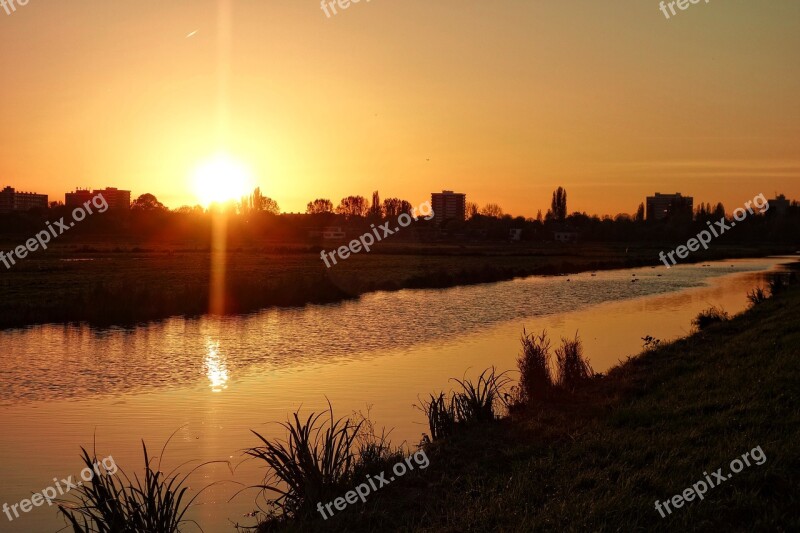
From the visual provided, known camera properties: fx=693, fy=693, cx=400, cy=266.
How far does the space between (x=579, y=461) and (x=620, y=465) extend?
55 centimetres

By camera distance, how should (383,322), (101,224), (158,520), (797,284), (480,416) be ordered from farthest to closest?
(101,224)
(797,284)
(383,322)
(480,416)
(158,520)

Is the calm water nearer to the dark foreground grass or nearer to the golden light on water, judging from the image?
the golden light on water

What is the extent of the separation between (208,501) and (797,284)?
120 feet

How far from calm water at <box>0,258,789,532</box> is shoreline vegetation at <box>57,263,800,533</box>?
133cm

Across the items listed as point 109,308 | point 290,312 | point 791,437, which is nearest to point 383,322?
point 290,312

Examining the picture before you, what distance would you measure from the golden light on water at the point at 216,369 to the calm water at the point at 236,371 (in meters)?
0.06

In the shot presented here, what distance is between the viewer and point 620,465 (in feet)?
26.9

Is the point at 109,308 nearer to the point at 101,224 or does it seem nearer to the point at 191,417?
the point at 191,417

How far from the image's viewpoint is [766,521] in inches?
248

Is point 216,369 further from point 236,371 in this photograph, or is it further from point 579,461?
point 579,461

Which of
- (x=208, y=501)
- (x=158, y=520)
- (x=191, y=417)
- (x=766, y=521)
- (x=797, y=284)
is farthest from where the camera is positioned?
(x=797, y=284)

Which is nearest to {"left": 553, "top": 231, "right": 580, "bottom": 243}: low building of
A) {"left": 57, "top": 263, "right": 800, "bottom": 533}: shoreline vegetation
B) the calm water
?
the calm water

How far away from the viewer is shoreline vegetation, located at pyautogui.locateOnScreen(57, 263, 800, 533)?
686cm

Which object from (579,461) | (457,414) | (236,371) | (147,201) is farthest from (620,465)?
(147,201)
